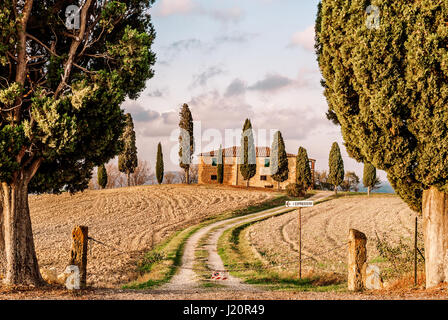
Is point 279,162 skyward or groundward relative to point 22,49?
groundward

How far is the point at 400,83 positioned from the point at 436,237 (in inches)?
168

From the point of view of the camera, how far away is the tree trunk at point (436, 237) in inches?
383

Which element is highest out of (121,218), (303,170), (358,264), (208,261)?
(303,170)

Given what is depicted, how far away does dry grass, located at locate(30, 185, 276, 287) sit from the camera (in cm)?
1800

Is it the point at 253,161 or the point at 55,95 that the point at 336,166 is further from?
the point at 55,95

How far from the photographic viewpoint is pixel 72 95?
36.4 ft

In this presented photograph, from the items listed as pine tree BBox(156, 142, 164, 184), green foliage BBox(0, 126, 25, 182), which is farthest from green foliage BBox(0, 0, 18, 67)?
pine tree BBox(156, 142, 164, 184)

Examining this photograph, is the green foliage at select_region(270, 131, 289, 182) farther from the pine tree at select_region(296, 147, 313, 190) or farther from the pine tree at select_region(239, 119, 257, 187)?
the pine tree at select_region(239, 119, 257, 187)

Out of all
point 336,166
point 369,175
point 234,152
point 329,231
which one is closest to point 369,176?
point 369,175

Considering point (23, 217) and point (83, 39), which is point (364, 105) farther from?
point (23, 217)

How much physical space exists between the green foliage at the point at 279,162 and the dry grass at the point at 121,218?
21.3ft

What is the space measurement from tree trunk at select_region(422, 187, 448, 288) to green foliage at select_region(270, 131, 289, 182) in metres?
42.3

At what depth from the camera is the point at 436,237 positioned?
9805 millimetres

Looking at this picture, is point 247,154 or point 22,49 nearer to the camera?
point 22,49
